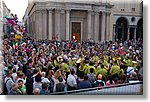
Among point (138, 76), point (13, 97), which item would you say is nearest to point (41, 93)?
point (13, 97)

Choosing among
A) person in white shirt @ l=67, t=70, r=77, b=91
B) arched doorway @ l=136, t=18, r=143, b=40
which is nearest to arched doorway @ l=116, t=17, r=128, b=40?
arched doorway @ l=136, t=18, r=143, b=40

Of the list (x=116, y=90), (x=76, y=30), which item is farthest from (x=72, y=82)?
(x=76, y=30)

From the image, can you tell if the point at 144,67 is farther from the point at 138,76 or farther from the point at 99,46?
the point at 99,46

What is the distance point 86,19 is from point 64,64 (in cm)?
89

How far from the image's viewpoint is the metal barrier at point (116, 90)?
368 centimetres

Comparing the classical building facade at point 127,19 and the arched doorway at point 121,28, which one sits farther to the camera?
the arched doorway at point 121,28

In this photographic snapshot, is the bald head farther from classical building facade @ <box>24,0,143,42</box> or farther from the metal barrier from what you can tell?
classical building facade @ <box>24,0,143,42</box>

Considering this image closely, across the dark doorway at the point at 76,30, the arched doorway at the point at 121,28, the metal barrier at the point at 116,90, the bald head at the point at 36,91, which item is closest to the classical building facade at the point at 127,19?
the arched doorway at the point at 121,28

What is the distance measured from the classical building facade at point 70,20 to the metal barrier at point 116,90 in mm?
874

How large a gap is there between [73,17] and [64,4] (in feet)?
0.88

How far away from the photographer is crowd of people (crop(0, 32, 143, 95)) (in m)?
3.67

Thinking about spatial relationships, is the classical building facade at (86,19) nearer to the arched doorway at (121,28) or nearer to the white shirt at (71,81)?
the arched doorway at (121,28)

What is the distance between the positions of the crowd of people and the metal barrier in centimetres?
6

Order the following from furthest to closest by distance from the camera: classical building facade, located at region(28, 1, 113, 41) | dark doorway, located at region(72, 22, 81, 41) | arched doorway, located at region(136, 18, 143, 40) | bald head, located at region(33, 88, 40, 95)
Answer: dark doorway, located at region(72, 22, 81, 41), classical building facade, located at region(28, 1, 113, 41), arched doorway, located at region(136, 18, 143, 40), bald head, located at region(33, 88, 40, 95)
